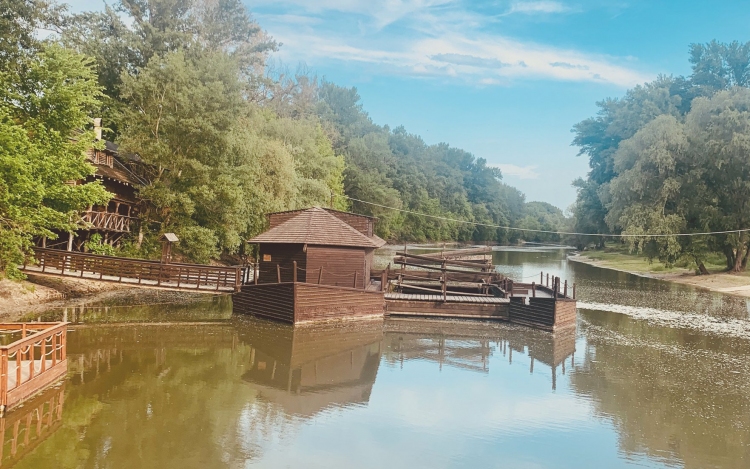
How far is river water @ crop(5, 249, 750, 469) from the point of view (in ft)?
31.5

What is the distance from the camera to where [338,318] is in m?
21.8

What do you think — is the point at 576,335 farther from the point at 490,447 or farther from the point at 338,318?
the point at 490,447

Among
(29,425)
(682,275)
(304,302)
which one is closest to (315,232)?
(304,302)

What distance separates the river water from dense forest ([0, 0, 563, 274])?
6.13 m

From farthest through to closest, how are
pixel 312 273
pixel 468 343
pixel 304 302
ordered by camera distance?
pixel 312 273 < pixel 304 302 < pixel 468 343

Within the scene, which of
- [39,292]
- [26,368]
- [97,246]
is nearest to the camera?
[26,368]

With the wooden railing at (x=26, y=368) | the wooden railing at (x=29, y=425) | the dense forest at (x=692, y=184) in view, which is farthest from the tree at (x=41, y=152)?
the dense forest at (x=692, y=184)

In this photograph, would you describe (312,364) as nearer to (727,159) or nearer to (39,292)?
(39,292)

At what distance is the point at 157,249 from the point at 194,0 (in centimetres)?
3126

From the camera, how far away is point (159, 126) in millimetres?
30984

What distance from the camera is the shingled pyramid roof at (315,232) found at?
2242cm

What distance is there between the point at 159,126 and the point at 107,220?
21.1 feet

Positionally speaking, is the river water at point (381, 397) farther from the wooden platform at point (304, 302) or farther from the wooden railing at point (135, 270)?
the wooden railing at point (135, 270)

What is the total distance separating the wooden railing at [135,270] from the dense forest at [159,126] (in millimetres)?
1590
